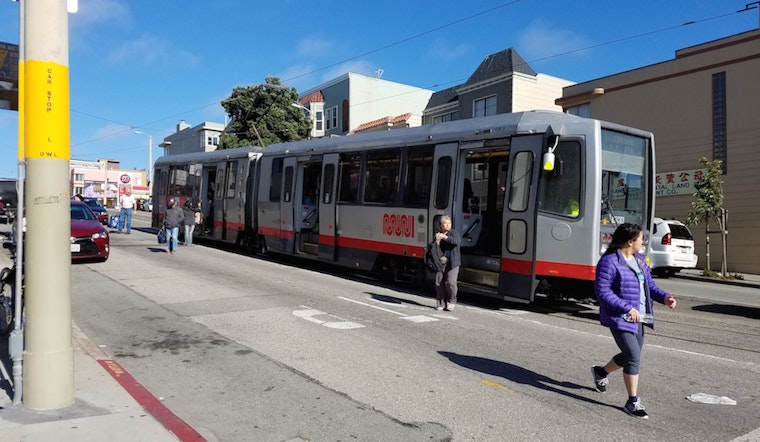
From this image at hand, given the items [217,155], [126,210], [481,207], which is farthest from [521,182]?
[126,210]

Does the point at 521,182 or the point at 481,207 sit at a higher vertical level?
the point at 521,182

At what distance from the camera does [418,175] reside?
36.9 ft

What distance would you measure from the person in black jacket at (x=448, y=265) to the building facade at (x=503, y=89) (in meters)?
19.9

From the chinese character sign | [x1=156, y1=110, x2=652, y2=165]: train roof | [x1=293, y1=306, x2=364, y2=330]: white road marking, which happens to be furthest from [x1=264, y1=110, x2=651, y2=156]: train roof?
the chinese character sign

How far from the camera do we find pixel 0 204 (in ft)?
98.1

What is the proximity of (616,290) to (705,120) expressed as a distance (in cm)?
1852

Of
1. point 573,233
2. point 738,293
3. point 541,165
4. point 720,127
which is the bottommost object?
point 738,293

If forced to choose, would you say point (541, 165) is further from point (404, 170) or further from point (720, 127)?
point (720, 127)

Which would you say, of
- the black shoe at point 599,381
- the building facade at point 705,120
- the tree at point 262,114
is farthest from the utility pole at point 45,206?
the tree at point 262,114

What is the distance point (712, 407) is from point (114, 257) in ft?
46.5

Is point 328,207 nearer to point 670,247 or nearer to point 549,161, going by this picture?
point 549,161

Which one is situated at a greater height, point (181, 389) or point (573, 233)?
point (573, 233)

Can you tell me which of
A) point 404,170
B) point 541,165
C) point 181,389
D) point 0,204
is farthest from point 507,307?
point 0,204

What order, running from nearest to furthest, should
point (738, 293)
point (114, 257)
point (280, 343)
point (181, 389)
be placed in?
point (181, 389) < point (280, 343) < point (738, 293) < point (114, 257)
